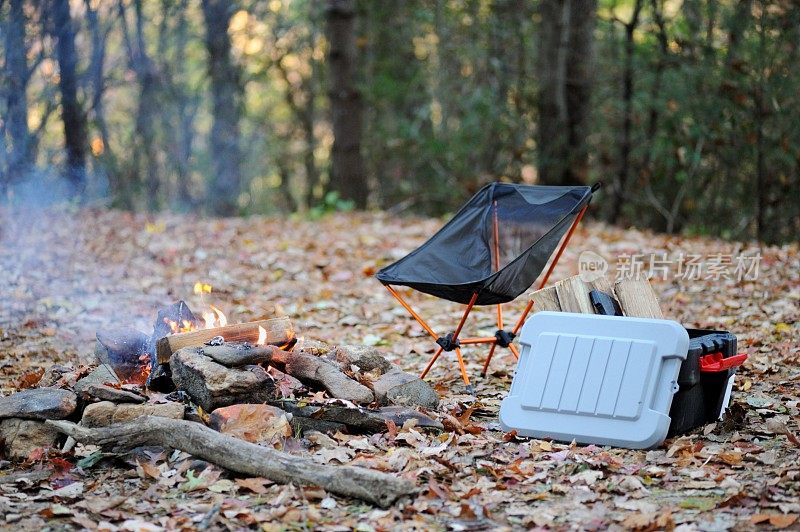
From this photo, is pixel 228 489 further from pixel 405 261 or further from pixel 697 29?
pixel 697 29

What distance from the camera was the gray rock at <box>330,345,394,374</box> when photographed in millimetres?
4023

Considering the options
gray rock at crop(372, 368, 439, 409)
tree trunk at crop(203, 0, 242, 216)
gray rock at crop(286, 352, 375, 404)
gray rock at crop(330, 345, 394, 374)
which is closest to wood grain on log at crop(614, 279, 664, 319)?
gray rock at crop(372, 368, 439, 409)

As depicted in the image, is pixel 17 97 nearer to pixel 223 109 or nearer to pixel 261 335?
pixel 223 109

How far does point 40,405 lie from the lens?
3352 mm

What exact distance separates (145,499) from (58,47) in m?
6.96

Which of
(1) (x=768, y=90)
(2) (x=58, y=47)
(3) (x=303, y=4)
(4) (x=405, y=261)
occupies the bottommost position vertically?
(4) (x=405, y=261)

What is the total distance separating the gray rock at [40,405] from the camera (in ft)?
10.9

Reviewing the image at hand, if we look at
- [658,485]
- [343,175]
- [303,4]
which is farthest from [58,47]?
[658,485]

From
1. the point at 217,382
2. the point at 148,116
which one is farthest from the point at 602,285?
the point at 148,116

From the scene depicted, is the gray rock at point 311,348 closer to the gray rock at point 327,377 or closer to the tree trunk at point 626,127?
the gray rock at point 327,377

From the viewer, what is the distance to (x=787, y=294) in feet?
18.6

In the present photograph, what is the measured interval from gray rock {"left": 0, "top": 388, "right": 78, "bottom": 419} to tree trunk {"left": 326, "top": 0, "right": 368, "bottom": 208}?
6815 millimetres

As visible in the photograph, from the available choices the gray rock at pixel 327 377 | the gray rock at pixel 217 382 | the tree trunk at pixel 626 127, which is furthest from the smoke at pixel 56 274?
the tree trunk at pixel 626 127

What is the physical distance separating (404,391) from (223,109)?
892 cm
